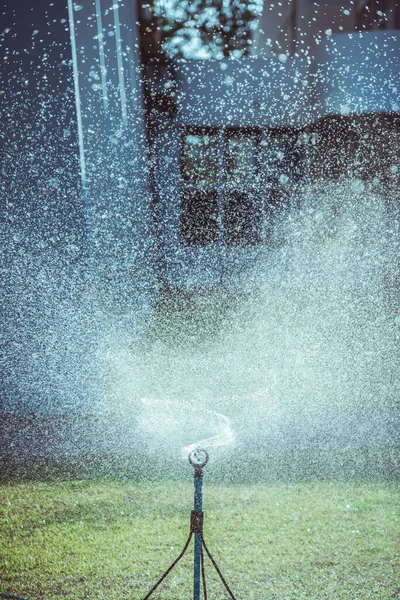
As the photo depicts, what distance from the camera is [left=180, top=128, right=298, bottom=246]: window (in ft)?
20.2

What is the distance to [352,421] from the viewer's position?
379cm

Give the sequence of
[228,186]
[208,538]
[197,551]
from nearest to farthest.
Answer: [197,551] → [208,538] → [228,186]

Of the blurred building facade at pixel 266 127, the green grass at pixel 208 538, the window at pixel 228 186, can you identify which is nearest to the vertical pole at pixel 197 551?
the green grass at pixel 208 538

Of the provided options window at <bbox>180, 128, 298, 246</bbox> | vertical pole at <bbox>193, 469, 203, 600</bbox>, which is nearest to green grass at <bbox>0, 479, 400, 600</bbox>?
vertical pole at <bbox>193, 469, 203, 600</bbox>

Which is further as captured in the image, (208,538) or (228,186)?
(228,186)

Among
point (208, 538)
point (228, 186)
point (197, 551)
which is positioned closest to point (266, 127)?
point (228, 186)

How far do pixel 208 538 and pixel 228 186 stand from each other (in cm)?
465

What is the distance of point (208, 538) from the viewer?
2359mm

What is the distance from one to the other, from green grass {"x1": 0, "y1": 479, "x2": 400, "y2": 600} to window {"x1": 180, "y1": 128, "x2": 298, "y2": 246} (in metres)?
3.77

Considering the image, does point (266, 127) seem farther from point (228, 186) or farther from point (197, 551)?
point (197, 551)

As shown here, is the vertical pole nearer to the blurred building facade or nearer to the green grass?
the green grass

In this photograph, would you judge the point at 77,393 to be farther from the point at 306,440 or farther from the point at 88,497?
the point at 306,440

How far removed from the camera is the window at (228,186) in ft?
20.2

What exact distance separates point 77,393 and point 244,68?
4459 millimetres
